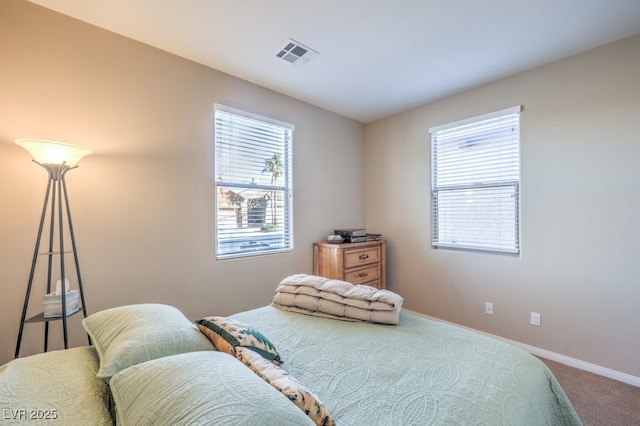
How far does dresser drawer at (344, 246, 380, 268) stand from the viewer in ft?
10.1

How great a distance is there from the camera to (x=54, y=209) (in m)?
1.83

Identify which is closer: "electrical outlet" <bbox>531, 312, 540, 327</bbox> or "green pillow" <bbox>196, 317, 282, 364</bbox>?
"green pillow" <bbox>196, 317, 282, 364</bbox>

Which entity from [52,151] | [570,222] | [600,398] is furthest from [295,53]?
[600,398]

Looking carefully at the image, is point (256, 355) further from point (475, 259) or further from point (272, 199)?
point (475, 259)

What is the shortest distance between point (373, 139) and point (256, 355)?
3.40 m

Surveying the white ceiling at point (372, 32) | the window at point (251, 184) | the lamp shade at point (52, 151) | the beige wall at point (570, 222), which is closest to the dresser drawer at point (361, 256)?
the window at point (251, 184)

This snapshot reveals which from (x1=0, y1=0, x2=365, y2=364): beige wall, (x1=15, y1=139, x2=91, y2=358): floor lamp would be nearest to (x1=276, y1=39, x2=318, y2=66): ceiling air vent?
(x1=0, y1=0, x2=365, y2=364): beige wall

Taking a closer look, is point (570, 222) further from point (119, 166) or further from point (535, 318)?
point (119, 166)

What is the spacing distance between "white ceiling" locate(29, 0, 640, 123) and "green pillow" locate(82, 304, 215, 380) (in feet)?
6.17

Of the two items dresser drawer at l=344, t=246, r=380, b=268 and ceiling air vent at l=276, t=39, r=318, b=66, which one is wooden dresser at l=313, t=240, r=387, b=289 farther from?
ceiling air vent at l=276, t=39, r=318, b=66

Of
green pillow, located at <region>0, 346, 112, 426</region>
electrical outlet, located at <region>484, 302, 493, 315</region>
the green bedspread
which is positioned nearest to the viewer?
Answer: green pillow, located at <region>0, 346, 112, 426</region>

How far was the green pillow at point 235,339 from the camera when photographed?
3.74ft

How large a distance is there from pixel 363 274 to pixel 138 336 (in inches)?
100

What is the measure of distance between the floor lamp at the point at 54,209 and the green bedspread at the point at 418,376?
1.31 metres
